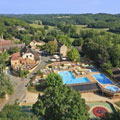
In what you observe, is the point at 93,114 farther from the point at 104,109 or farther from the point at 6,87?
the point at 6,87

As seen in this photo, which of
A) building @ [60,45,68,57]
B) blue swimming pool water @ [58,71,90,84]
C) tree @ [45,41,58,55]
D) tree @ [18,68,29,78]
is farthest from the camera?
tree @ [45,41,58,55]

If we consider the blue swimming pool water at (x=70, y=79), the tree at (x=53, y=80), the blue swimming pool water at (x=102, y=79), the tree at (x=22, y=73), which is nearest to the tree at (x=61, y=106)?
the tree at (x=53, y=80)

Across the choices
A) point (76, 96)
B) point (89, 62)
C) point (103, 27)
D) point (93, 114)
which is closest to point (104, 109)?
point (93, 114)

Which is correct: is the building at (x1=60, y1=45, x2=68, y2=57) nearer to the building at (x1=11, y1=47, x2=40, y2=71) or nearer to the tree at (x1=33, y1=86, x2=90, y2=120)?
the building at (x1=11, y1=47, x2=40, y2=71)

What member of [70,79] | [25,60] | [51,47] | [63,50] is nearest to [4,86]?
[70,79]

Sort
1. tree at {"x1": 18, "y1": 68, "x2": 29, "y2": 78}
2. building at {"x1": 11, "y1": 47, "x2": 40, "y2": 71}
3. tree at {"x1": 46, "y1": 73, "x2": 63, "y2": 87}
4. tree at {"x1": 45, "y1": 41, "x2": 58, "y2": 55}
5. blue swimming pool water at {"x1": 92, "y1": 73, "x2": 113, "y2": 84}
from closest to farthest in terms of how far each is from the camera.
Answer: tree at {"x1": 46, "y1": 73, "x2": 63, "y2": 87} < blue swimming pool water at {"x1": 92, "y1": 73, "x2": 113, "y2": 84} < tree at {"x1": 18, "y1": 68, "x2": 29, "y2": 78} < building at {"x1": 11, "y1": 47, "x2": 40, "y2": 71} < tree at {"x1": 45, "y1": 41, "x2": 58, "y2": 55}

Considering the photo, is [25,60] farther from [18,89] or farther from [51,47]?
[18,89]

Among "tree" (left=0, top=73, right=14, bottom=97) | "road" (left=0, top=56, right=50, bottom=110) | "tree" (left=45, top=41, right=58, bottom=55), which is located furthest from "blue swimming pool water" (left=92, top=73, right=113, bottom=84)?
"tree" (left=0, top=73, right=14, bottom=97)
